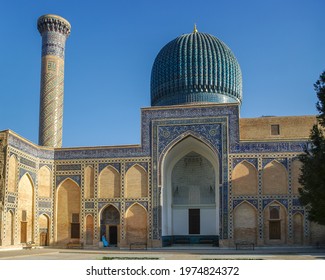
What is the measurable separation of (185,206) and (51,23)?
972 cm

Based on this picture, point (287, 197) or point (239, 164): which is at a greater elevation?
point (239, 164)

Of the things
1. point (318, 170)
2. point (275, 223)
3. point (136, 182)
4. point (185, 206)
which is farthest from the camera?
point (185, 206)

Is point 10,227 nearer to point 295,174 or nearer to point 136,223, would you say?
point 136,223

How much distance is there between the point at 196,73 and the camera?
73.1ft

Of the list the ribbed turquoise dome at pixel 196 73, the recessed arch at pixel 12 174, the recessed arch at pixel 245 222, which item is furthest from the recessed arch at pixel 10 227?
the ribbed turquoise dome at pixel 196 73

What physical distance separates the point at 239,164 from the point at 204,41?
743 centimetres

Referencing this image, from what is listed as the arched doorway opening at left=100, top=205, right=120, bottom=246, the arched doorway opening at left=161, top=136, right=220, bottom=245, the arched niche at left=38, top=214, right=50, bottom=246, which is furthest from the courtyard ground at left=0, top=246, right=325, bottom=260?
the arched doorway opening at left=161, top=136, right=220, bottom=245

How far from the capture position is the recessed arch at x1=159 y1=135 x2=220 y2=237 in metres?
19.2

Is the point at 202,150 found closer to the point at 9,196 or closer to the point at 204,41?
the point at 204,41

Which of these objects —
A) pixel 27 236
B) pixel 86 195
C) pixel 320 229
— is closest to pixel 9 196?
pixel 27 236

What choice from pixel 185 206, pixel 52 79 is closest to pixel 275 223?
pixel 185 206

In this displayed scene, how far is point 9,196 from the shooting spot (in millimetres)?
16172

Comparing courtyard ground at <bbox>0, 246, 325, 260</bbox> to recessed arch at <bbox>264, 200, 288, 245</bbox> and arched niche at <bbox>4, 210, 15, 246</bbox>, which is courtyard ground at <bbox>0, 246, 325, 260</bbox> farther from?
recessed arch at <bbox>264, 200, 288, 245</bbox>

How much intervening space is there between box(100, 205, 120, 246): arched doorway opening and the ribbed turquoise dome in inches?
239
